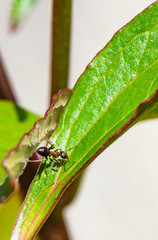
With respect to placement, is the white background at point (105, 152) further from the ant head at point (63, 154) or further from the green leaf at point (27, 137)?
the ant head at point (63, 154)

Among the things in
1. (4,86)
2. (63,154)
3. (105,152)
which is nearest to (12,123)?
(4,86)

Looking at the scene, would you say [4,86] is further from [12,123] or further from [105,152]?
[105,152]

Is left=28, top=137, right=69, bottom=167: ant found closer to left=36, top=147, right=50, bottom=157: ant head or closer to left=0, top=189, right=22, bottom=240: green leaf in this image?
left=36, top=147, right=50, bottom=157: ant head

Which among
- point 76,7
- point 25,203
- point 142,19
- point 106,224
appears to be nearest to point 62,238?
point 25,203

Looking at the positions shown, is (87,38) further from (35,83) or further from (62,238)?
(62,238)

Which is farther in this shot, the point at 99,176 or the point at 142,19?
the point at 99,176

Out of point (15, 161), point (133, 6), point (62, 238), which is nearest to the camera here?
point (15, 161)

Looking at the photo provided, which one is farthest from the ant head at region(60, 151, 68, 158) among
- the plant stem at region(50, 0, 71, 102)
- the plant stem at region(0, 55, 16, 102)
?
the plant stem at region(0, 55, 16, 102)

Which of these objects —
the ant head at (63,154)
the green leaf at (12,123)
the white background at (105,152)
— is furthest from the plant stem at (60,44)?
the white background at (105,152)
